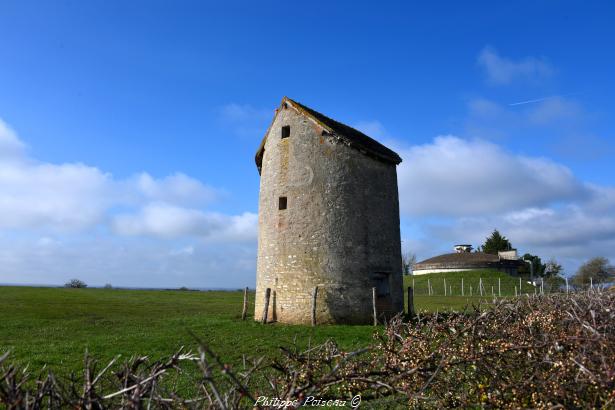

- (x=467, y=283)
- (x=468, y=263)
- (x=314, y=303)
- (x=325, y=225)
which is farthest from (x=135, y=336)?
(x=468, y=263)

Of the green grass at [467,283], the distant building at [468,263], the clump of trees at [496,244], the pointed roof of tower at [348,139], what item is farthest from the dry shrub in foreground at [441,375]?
the clump of trees at [496,244]

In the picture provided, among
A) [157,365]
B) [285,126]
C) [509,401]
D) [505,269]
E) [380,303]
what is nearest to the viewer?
[157,365]

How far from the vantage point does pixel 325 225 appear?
17.3 m

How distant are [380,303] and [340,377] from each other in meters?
14.6

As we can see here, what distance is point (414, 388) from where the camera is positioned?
5.26m

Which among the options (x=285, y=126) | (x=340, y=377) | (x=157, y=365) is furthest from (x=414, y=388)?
(x=285, y=126)

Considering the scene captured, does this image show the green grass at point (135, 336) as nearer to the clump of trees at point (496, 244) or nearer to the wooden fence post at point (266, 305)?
the wooden fence post at point (266, 305)

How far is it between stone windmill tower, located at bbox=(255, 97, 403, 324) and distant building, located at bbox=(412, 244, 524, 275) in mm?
39313

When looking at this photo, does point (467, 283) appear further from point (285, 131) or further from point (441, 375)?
point (441, 375)

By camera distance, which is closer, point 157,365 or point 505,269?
point 157,365

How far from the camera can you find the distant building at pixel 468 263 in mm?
55344

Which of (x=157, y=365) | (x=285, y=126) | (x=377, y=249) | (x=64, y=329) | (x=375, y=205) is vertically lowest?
(x=64, y=329)

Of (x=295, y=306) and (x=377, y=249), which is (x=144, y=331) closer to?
(x=295, y=306)

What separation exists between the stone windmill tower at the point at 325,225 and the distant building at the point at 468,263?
129ft
